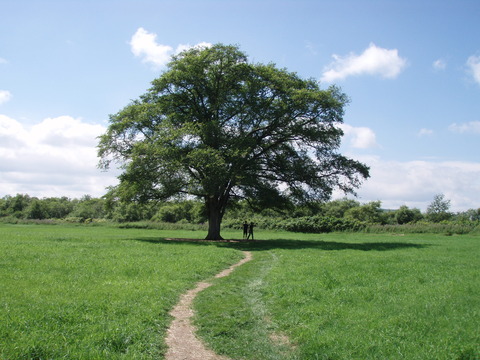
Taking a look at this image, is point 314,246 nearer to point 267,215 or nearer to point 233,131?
point 233,131

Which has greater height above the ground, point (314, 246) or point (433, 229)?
point (433, 229)

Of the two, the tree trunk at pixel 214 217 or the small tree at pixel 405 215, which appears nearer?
the tree trunk at pixel 214 217

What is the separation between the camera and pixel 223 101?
112 feet

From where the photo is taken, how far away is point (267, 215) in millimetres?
68312

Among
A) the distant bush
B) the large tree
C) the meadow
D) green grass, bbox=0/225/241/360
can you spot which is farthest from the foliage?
green grass, bbox=0/225/241/360

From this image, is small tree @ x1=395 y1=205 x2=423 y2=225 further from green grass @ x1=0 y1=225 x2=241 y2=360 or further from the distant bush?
green grass @ x1=0 y1=225 x2=241 y2=360

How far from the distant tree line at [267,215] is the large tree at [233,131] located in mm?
3617

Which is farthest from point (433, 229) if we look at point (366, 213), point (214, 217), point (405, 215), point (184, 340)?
point (405, 215)

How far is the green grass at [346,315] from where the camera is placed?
23.8 feet

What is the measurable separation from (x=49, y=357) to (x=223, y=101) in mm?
29616

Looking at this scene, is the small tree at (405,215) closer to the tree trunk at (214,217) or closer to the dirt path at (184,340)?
the tree trunk at (214,217)

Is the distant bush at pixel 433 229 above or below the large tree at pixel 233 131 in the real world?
below

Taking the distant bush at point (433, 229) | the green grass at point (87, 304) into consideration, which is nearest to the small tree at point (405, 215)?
the distant bush at point (433, 229)

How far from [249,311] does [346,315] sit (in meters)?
2.51
